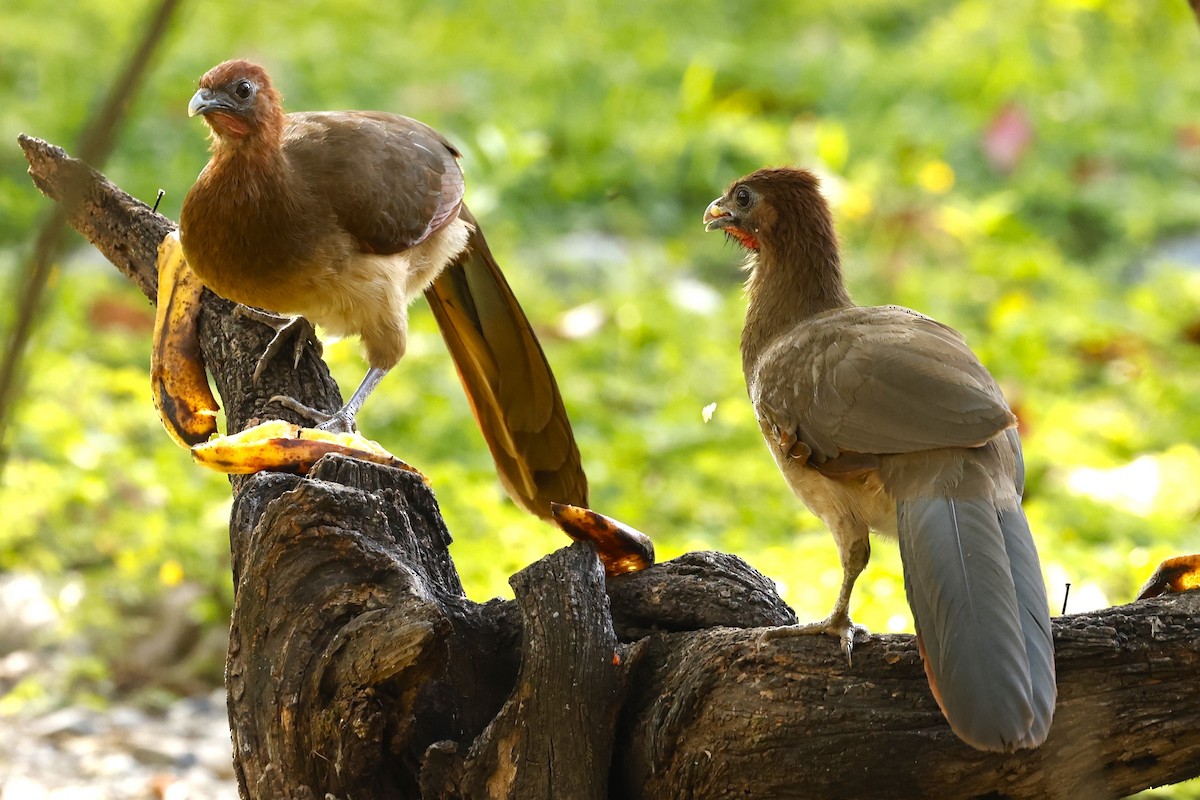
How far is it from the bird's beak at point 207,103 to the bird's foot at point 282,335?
0.56m

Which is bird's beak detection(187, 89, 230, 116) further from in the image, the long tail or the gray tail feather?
the gray tail feather

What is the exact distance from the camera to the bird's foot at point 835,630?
237cm

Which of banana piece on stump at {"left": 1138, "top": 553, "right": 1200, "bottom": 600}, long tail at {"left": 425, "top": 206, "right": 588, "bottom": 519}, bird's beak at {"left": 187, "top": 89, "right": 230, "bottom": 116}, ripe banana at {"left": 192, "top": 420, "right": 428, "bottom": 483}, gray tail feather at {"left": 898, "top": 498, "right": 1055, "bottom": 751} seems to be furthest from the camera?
long tail at {"left": 425, "top": 206, "right": 588, "bottom": 519}

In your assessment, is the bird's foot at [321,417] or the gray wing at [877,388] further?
the bird's foot at [321,417]

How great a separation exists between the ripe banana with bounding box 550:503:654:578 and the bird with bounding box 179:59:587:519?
0.88m

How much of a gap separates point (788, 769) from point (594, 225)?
583 centimetres

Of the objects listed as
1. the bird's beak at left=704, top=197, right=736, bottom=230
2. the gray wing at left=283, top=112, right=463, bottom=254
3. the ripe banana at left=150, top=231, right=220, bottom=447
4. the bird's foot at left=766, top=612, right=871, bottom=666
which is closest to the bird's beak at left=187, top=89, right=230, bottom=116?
the gray wing at left=283, top=112, right=463, bottom=254

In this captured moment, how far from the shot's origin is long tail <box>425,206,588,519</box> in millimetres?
3822

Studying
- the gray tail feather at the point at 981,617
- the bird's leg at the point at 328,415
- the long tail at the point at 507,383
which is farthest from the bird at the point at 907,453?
the bird's leg at the point at 328,415

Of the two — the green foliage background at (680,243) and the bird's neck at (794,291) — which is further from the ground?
the green foliage background at (680,243)

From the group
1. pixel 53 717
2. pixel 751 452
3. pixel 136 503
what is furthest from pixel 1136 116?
pixel 53 717

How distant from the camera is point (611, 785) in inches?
101

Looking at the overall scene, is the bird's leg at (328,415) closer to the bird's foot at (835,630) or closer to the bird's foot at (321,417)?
the bird's foot at (321,417)

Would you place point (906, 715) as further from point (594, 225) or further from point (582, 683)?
point (594, 225)
